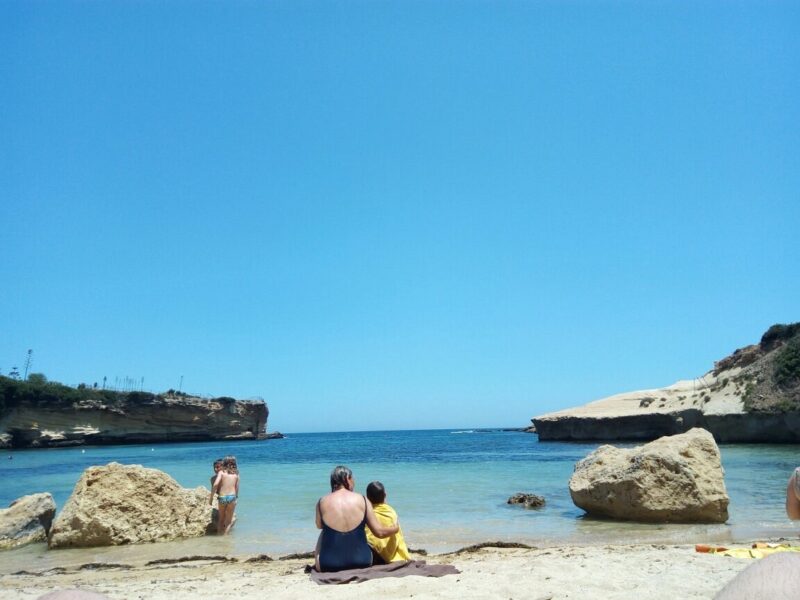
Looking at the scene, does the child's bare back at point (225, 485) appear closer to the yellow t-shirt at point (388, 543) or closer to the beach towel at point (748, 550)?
the yellow t-shirt at point (388, 543)

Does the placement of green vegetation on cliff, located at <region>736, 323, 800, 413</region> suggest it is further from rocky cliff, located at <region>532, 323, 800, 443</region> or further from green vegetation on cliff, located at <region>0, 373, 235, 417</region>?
green vegetation on cliff, located at <region>0, 373, 235, 417</region>

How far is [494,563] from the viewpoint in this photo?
7.04 meters

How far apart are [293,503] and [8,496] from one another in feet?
35.7

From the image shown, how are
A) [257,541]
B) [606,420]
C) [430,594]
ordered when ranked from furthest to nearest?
[606,420]
[257,541]
[430,594]

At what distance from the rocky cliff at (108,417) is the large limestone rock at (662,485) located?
219 feet

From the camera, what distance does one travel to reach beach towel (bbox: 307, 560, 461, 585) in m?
6.11

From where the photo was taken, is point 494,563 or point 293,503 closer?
point 494,563

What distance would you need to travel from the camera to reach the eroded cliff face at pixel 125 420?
208 feet

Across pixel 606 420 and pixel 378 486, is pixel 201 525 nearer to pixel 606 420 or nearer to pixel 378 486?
pixel 378 486

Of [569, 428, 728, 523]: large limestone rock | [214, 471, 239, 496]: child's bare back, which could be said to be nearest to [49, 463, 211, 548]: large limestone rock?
[214, 471, 239, 496]: child's bare back

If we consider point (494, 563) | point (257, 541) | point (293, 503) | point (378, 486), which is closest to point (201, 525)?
point (257, 541)

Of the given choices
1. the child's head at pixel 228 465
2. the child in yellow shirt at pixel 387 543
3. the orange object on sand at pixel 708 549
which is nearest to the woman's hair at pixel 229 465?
the child's head at pixel 228 465

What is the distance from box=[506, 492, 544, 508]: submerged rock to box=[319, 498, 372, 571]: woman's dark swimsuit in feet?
22.3

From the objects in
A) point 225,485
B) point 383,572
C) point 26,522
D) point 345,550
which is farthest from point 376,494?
point 26,522
